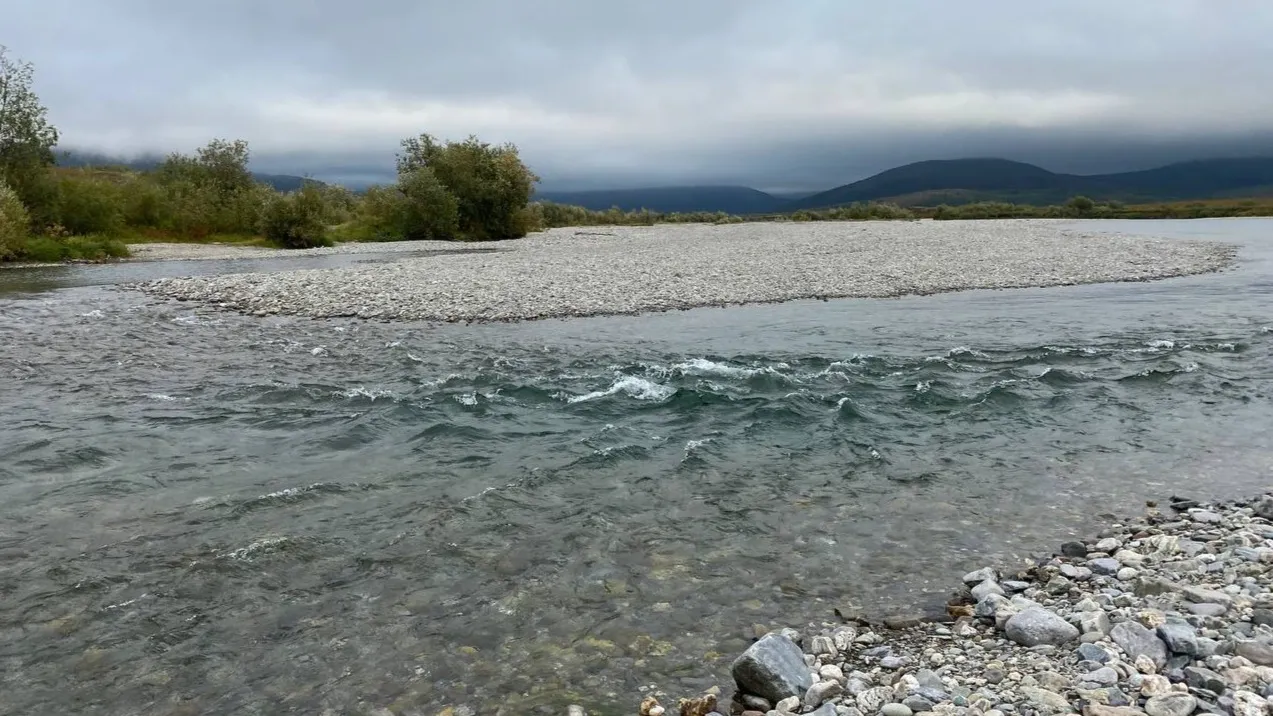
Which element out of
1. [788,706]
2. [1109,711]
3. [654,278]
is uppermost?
[654,278]

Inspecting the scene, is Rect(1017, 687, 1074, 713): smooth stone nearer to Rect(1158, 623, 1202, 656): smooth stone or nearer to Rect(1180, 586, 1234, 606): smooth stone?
Rect(1158, 623, 1202, 656): smooth stone

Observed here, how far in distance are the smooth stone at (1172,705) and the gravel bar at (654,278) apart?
21.5 meters

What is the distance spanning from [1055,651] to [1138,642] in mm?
596

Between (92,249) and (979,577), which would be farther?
(92,249)

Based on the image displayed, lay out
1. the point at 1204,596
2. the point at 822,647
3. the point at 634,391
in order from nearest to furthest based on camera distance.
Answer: the point at 822,647, the point at 1204,596, the point at 634,391

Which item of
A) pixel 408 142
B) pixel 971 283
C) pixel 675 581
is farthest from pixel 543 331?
pixel 408 142

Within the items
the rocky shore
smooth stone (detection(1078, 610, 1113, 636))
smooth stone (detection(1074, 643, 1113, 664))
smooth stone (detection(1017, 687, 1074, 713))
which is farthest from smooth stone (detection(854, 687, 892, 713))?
smooth stone (detection(1078, 610, 1113, 636))

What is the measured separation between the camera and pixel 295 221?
6438cm

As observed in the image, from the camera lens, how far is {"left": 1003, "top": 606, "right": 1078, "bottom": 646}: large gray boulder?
631 cm

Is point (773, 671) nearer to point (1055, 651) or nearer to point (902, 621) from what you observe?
point (902, 621)

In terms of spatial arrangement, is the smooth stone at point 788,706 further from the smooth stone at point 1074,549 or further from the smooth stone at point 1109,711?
the smooth stone at point 1074,549

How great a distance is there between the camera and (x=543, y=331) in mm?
22984

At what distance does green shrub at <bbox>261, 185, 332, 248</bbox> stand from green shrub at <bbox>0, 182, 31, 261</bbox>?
61.4ft

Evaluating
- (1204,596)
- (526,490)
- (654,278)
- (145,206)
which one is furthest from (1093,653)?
(145,206)
